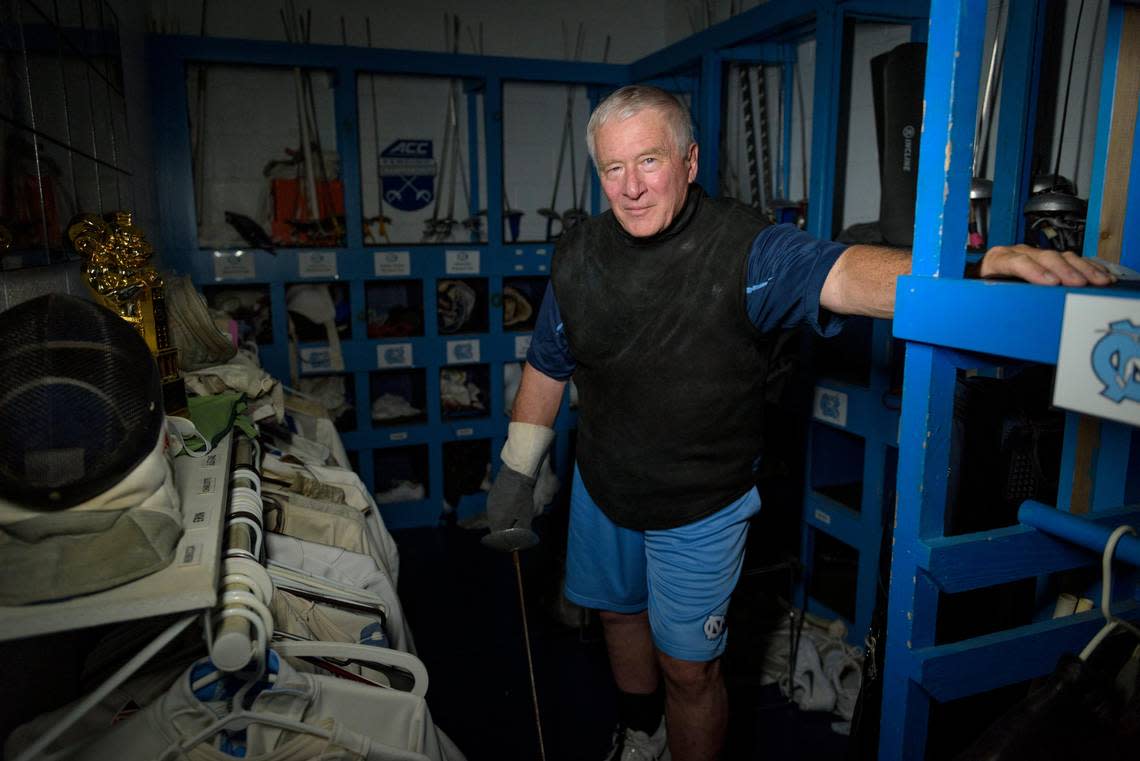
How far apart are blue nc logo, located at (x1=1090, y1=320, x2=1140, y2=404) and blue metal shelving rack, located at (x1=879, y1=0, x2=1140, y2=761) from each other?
0.05 m

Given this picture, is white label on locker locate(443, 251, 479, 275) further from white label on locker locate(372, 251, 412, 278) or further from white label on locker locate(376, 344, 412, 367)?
white label on locker locate(376, 344, 412, 367)

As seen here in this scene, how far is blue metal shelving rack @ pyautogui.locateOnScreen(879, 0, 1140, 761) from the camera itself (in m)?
0.89

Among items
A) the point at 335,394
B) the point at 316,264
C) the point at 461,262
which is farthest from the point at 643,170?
the point at 335,394

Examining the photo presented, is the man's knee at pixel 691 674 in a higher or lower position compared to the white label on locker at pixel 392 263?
lower

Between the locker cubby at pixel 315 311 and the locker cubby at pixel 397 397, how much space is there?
1.12ft

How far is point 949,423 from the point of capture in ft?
3.33

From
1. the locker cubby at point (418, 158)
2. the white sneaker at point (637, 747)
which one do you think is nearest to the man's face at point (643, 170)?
the white sneaker at point (637, 747)

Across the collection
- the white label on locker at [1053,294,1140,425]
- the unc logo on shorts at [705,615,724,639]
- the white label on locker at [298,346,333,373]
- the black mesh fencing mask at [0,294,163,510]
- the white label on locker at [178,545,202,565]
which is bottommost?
the unc logo on shorts at [705,615,724,639]

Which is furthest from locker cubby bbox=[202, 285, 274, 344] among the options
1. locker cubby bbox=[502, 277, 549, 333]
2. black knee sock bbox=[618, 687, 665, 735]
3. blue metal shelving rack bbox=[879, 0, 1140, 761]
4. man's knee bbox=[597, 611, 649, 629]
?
blue metal shelving rack bbox=[879, 0, 1140, 761]

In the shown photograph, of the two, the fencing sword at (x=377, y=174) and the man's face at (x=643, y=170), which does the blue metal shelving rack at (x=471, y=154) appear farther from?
the man's face at (x=643, y=170)

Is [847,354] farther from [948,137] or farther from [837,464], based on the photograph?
[948,137]

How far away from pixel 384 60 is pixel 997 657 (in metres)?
3.77

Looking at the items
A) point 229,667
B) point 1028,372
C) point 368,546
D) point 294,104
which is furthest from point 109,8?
point 1028,372

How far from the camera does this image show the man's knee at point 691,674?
1.90 metres
